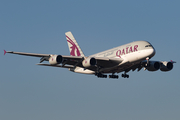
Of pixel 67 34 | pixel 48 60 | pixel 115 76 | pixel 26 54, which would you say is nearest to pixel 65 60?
pixel 48 60

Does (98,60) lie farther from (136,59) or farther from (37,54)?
(37,54)

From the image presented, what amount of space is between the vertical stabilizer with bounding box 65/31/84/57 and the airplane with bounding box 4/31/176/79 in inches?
227

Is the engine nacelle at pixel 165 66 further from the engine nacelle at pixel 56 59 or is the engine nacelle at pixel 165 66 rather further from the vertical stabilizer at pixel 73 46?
the engine nacelle at pixel 56 59

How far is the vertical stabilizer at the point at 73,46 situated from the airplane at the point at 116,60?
577cm

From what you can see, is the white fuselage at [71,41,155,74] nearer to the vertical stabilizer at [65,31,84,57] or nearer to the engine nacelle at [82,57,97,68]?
the engine nacelle at [82,57,97,68]

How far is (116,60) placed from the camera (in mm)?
55156

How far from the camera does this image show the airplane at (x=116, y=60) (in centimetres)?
5362

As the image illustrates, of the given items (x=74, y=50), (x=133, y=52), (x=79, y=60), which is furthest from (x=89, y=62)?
(x=74, y=50)

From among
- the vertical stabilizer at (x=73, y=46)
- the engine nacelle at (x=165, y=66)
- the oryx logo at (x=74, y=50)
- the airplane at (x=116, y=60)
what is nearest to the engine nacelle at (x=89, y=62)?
Answer: the airplane at (x=116, y=60)

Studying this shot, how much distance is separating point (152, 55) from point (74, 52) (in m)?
18.7

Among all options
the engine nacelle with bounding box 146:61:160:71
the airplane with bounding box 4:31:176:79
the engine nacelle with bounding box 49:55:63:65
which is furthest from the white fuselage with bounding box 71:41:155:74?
the engine nacelle with bounding box 49:55:63:65

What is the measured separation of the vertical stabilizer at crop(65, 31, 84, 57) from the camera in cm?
6688

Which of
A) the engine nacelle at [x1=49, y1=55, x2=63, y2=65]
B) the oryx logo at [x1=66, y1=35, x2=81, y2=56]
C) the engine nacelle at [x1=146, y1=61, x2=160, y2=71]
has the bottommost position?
the engine nacelle at [x1=146, y1=61, x2=160, y2=71]

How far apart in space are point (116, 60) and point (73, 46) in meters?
15.2
